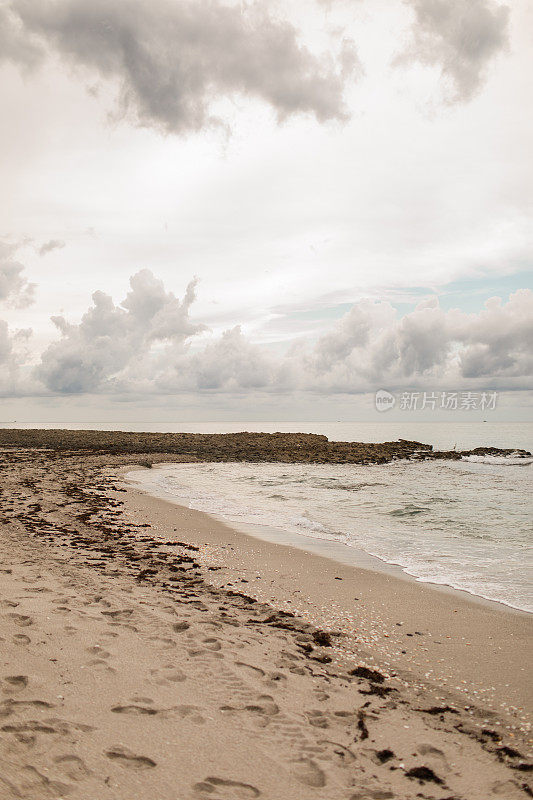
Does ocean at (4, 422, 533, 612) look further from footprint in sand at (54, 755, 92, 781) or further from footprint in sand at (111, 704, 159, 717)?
footprint in sand at (54, 755, 92, 781)

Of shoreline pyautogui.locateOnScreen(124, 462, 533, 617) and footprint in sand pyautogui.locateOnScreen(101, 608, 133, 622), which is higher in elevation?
footprint in sand pyautogui.locateOnScreen(101, 608, 133, 622)

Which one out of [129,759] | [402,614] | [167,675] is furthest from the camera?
[402,614]

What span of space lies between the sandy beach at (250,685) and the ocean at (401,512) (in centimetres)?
209

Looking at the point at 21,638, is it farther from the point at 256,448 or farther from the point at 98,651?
the point at 256,448

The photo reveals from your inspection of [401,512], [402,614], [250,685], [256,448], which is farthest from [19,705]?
[256,448]

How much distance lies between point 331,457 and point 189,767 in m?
42.3

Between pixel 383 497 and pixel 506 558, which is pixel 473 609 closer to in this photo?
pixel 506 558

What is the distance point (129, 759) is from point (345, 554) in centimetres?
863

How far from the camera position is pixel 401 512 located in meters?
18.0

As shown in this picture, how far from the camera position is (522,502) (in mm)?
21188

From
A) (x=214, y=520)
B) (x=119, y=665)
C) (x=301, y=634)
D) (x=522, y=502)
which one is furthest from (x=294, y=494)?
(x=119, y=665)

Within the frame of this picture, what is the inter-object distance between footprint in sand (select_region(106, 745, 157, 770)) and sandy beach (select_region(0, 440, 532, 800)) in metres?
0.01

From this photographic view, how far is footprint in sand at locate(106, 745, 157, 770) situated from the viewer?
3.37 m

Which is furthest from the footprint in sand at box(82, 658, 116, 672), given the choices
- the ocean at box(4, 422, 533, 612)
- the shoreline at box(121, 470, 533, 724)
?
the ocean at box(4, 422, 533, 612)
